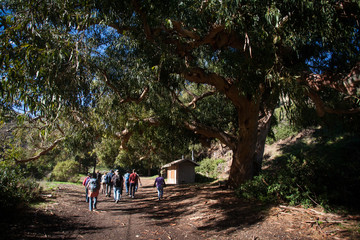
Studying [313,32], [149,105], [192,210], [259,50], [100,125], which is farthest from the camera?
[149,105]

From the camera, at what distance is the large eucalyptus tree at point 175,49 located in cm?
579

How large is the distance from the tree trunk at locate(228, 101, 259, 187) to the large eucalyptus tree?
59mm

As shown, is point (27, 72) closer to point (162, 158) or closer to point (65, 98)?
point (65, 98)

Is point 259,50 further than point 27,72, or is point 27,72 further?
point 259,50

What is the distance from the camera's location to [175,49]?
9.06 meters

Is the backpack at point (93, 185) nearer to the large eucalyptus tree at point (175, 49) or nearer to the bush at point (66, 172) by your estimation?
the large eucalyptus tree at point (175, 49)

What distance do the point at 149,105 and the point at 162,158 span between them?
63.2 feet

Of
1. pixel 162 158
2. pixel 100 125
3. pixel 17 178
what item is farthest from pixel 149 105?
pixel 162 158

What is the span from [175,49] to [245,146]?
16.9 ft

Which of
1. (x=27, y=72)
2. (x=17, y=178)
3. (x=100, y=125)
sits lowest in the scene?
(x=17, y=178)

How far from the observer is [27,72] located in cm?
583

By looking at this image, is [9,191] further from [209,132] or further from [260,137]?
[260,137]

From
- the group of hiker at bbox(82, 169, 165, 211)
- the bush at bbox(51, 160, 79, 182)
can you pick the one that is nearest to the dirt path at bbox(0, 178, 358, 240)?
the group of hiker at bbox(82, 169, 165, 211)

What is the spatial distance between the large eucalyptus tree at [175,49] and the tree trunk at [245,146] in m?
0.06
